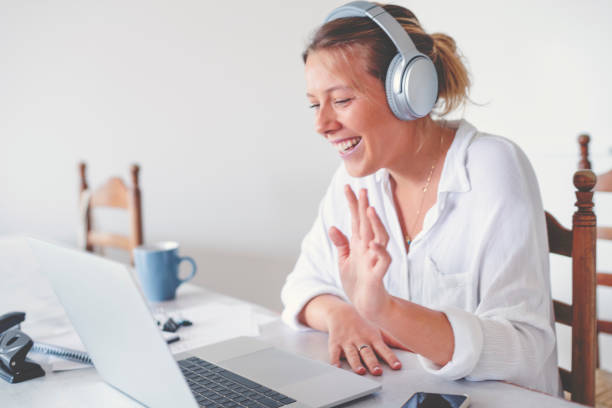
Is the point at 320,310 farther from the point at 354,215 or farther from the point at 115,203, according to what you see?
the point at 115,203

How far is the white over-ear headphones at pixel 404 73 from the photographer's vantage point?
87cm

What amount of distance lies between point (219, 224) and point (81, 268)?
173cm

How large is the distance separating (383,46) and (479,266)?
0.41 m

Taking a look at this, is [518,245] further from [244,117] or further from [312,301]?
[244,117]

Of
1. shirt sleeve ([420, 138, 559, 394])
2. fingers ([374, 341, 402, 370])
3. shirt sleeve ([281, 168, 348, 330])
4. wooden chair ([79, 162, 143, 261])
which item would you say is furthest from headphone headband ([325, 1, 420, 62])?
wooden chair ([79, 162, 143, 261])

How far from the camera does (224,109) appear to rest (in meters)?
2.26

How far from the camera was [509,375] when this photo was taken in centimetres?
69

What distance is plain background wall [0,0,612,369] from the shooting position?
190 cm

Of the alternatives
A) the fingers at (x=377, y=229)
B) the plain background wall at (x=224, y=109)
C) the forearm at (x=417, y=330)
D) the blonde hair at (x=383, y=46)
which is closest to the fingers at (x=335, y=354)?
the forearm at (x=417, y=330)

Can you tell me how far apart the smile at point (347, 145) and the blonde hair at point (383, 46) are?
0.10 m

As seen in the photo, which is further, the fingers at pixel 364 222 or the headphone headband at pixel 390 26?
the headphone headband at pixel 390 26

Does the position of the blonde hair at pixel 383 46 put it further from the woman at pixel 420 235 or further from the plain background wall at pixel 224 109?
the plain background wall at pixel 224 109

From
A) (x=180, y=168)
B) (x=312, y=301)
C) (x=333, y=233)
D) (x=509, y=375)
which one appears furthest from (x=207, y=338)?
(x=180, y=168)

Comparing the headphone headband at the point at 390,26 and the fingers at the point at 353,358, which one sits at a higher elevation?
the headphone headband at the point at 390,26
